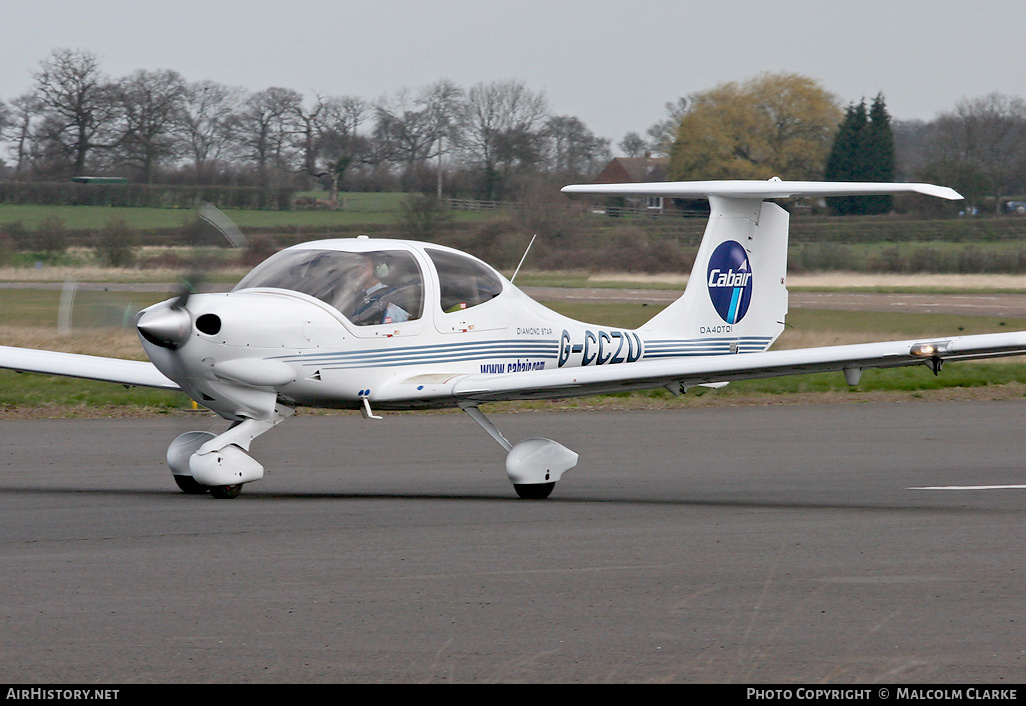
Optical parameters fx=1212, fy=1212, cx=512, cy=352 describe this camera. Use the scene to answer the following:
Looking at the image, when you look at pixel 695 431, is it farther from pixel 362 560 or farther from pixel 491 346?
pixel 362 560

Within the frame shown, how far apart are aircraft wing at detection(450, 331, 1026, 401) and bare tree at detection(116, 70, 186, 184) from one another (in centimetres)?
2902

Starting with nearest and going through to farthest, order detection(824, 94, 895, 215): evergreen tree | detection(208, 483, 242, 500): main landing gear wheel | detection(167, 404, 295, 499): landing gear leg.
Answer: detection(167, 404, 295, 499): landing gear leg
detection(208, 483, 242, 500): main landing gear wheel
detection(824, 94, 895, 215): evergreen tree

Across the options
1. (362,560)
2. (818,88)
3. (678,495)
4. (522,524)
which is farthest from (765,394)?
(818,88)

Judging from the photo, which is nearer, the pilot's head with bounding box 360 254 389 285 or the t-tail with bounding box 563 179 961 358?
the pilot's head with bounding box 360 254 389 285

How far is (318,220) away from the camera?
32281 millimetres

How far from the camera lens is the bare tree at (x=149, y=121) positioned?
1565 inches

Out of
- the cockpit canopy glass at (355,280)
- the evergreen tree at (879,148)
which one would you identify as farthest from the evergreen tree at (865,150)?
the cockpit canopy glass at (355,280)

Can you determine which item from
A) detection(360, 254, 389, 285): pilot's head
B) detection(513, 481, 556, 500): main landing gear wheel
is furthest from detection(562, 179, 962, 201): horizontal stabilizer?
detection(513, 481, 556, 500): main landing gear wheel

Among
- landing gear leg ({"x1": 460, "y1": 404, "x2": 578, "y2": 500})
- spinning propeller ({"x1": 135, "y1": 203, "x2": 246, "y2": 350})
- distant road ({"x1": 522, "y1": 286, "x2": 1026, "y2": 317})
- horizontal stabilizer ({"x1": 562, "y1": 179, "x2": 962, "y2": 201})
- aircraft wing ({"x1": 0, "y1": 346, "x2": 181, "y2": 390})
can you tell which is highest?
horizontal stabilizer ({"x1": 562, "y1": 179, "x2": 962, "y2": 201})

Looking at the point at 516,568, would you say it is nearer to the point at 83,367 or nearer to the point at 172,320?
the point at 172,320

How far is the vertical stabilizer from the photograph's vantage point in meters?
12.2

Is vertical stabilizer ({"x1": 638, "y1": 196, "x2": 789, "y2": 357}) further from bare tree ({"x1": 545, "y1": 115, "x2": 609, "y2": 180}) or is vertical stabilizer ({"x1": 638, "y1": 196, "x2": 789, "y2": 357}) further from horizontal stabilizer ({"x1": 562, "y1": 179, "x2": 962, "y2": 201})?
bare tree ({"x1": 545, "y1": 115, "x2": 609, "y2": 180})

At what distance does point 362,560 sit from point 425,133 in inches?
1339

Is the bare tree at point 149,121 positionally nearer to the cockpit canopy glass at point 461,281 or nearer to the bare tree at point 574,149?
the bare tree at point 574,149
